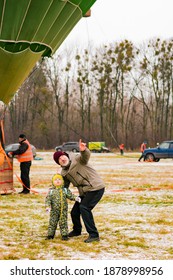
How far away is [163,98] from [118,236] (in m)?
45.0

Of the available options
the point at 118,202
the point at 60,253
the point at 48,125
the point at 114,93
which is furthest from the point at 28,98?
the point at 60,253

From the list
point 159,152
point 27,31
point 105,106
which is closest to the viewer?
point 27,31

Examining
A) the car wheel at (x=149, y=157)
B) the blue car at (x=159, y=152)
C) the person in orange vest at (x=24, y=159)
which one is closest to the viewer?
the person in orange vest at (x=24, y=159)

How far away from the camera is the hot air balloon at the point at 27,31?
7.16 meters

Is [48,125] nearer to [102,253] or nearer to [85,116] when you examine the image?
[85,116]

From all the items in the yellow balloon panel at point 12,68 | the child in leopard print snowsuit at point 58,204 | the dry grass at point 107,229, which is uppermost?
the yellow balloon panel at point 12,68

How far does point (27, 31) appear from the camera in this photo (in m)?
7.35

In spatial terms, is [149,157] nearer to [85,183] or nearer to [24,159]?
[24,159]

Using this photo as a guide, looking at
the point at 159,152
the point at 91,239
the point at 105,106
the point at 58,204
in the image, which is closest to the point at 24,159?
the point at 58,204

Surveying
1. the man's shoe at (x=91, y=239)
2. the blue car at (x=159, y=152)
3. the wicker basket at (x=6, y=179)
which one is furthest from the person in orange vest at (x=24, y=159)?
the blue car at (x=159, y=152)

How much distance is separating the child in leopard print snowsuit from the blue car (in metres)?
19.5

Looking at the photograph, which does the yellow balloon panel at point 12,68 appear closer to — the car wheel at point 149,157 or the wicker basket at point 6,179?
the wicker basket at point 6,179

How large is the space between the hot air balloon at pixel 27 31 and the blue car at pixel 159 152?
60.0ft

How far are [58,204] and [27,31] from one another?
2508 mm
